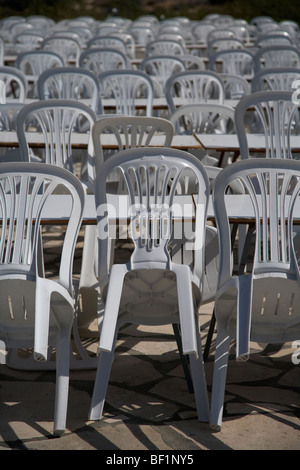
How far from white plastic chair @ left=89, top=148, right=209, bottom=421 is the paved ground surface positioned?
15 cm

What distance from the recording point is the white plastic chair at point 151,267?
3863 mm

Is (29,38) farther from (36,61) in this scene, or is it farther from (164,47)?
(36,61)

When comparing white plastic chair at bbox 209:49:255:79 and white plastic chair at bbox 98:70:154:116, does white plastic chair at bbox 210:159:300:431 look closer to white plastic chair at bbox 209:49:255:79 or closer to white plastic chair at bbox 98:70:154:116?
white plastic chair at bbox 98:70:154:116

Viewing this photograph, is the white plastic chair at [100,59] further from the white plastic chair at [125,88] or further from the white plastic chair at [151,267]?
the white plastic chair at [151,267]

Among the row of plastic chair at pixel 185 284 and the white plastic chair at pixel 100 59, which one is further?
the white plastic chair at pixel 100 59

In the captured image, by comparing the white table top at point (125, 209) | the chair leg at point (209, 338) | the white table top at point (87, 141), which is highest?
the white table top at point (87, 141)

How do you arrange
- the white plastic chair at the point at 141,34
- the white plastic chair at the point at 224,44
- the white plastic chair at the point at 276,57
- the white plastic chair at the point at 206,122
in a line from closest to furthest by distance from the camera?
1. the white plastic chair at the point at 206,122
2. the white plastic chair at the point at 276,57
3. the white plastic chair at the point at 224,44
4. the white plastic chair at the point at 141,34

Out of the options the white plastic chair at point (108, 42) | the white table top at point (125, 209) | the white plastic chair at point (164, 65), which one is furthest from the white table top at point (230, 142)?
the white plastic chair at point (108, 42)

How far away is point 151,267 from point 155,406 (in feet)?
2.45

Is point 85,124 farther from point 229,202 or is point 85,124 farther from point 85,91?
point 229,202

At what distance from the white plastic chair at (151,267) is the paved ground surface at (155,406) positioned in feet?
0.50

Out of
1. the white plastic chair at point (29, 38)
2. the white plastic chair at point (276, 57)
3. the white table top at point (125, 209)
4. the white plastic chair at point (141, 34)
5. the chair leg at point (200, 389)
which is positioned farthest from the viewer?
the white plastic chair at point (141, 34)

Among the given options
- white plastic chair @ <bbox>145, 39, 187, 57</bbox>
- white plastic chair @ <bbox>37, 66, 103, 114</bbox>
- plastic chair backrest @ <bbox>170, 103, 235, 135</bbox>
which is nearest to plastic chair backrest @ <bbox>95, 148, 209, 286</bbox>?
plastic chair backrest @ <bbox>170, 103, 235, 135</bbox>

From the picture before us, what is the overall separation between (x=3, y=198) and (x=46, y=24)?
53.8 ft
